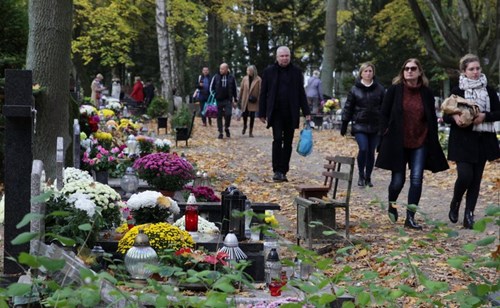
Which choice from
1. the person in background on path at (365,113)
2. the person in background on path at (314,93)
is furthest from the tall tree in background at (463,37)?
the person in background on path at (314,93)

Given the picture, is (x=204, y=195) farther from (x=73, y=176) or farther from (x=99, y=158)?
(x=99, y=158)

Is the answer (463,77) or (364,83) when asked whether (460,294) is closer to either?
(463,77)

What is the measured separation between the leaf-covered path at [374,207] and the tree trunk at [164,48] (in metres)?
5.44

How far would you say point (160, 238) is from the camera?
7.73m

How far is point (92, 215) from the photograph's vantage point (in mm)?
7828

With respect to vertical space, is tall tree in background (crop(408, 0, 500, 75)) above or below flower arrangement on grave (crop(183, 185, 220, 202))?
above

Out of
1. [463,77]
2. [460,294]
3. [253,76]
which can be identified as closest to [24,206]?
[460,294]

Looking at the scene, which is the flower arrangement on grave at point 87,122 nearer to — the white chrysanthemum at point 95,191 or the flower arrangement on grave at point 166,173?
the flower arrangement on grave at point 166,173

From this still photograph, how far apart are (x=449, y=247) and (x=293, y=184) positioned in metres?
5.52

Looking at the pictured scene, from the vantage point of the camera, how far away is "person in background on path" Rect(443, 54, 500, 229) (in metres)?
10.6

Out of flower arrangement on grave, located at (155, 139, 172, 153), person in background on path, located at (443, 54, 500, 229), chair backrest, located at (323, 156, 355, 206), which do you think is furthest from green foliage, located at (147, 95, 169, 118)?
person in background on path, located at (443, 54, 500, 229)

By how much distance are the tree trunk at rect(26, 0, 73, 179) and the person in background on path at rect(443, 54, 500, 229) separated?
491cm

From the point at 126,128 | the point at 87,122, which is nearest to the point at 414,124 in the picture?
the point at 87,122

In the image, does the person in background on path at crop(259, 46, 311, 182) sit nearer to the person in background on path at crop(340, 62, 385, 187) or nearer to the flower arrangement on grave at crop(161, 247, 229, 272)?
the person in background on path at crop(340, 62, 385, 187)
